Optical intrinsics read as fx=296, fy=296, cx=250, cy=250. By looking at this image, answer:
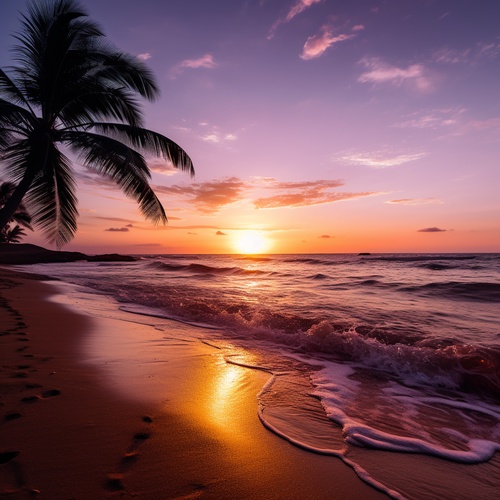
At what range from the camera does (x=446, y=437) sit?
8.39 ft

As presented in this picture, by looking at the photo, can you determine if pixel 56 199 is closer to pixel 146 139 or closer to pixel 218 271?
pixel 146 139

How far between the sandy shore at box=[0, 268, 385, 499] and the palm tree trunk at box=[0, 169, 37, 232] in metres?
4.14

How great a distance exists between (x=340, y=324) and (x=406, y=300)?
481 centimetres

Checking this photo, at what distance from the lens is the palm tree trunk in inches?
265

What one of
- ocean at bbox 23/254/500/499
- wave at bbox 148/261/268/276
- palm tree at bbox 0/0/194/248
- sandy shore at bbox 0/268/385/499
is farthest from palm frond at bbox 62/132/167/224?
wave at bbox 148/261/268/276

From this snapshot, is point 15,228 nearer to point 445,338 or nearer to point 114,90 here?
point 114,90

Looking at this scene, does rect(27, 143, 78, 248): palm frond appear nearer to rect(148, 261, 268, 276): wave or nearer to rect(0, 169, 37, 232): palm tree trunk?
rect(0, 169, 37, 232): palm tree trunk

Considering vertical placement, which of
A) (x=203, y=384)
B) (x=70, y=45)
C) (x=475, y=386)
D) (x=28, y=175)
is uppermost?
(x=70, y=45)

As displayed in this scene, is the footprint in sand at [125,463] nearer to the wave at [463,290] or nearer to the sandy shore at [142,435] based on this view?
the sandy shore at [142,435]

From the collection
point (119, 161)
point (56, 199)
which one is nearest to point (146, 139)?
point (119, 161)

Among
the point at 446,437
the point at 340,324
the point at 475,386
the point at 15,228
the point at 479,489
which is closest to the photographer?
the point at 479,489

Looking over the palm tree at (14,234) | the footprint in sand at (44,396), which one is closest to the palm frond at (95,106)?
the footprint in sand at (44,396)

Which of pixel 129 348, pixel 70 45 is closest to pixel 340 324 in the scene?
pixel 129 348

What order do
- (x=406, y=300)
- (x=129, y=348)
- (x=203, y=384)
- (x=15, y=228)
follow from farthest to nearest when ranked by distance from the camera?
(x=15, y=228), (x=406, y=300), (x=129, y=348), (x=203, y=384)
